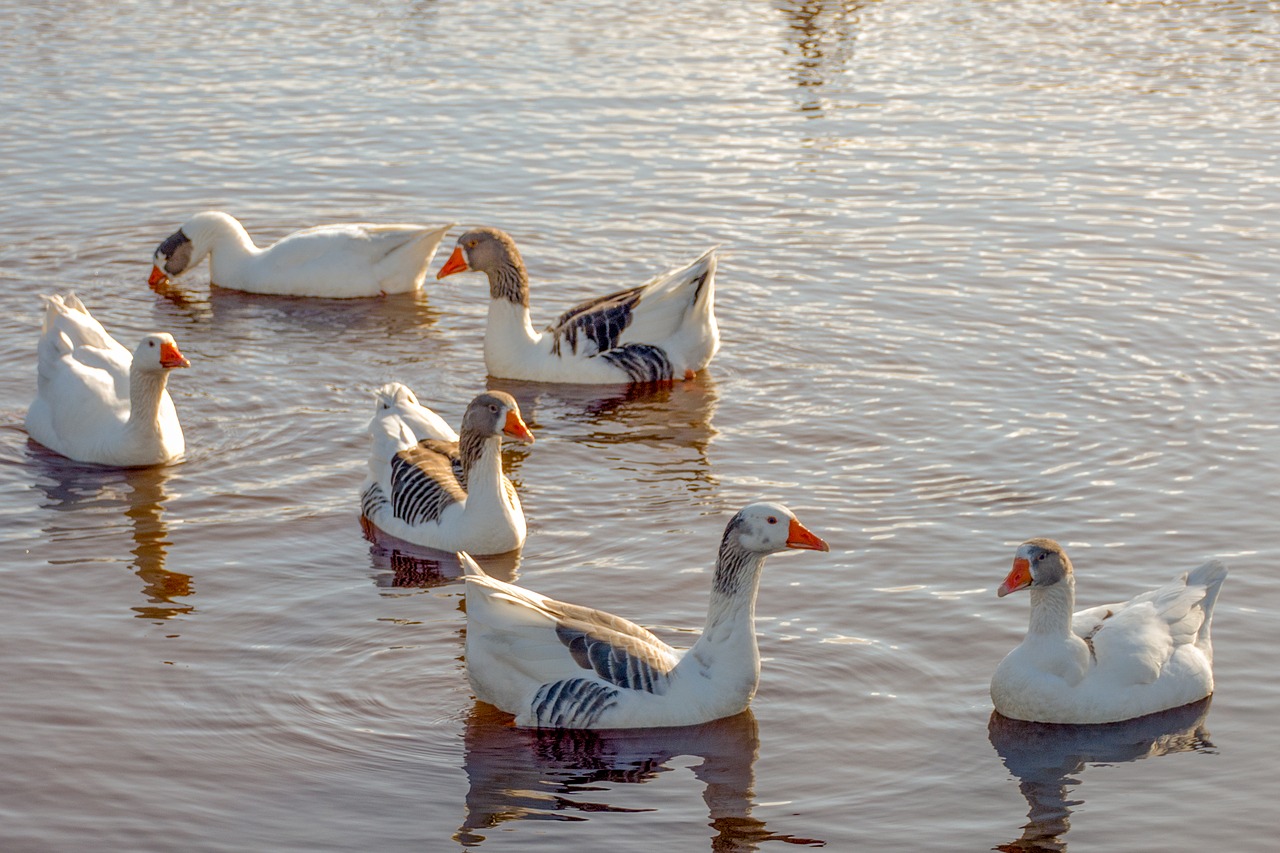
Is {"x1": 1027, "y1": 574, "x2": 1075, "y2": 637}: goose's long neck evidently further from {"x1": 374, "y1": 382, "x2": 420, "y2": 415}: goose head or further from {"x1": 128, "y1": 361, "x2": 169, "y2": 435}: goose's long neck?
{"x1": 128, "y1": 361, "x2": 169, "y2": 435}: goose's long neck

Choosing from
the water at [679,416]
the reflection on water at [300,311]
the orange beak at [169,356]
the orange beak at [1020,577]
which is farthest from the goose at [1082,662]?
the reflection on water at [300,311]

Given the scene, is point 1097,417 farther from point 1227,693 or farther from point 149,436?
point 149,436

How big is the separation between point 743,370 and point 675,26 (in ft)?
41.6

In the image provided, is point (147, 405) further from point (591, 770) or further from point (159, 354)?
point (591, 770)

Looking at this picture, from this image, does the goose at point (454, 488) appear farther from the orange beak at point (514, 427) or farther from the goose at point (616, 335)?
the goose at point (616, 335)

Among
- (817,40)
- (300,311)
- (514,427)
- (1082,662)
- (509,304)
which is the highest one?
(817,40)

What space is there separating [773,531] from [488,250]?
6497 millimetres

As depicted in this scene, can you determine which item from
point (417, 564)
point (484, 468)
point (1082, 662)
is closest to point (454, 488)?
point (484, 468)

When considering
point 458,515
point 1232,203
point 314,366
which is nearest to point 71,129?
point 314,366

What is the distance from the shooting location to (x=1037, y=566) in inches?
350

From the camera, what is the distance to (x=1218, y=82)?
22.9m

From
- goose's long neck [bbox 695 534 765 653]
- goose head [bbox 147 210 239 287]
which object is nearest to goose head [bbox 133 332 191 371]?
goose head [bbox 147 210 239 287]

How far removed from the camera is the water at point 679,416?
8484 mm

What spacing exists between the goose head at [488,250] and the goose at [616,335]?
0.14 ft
